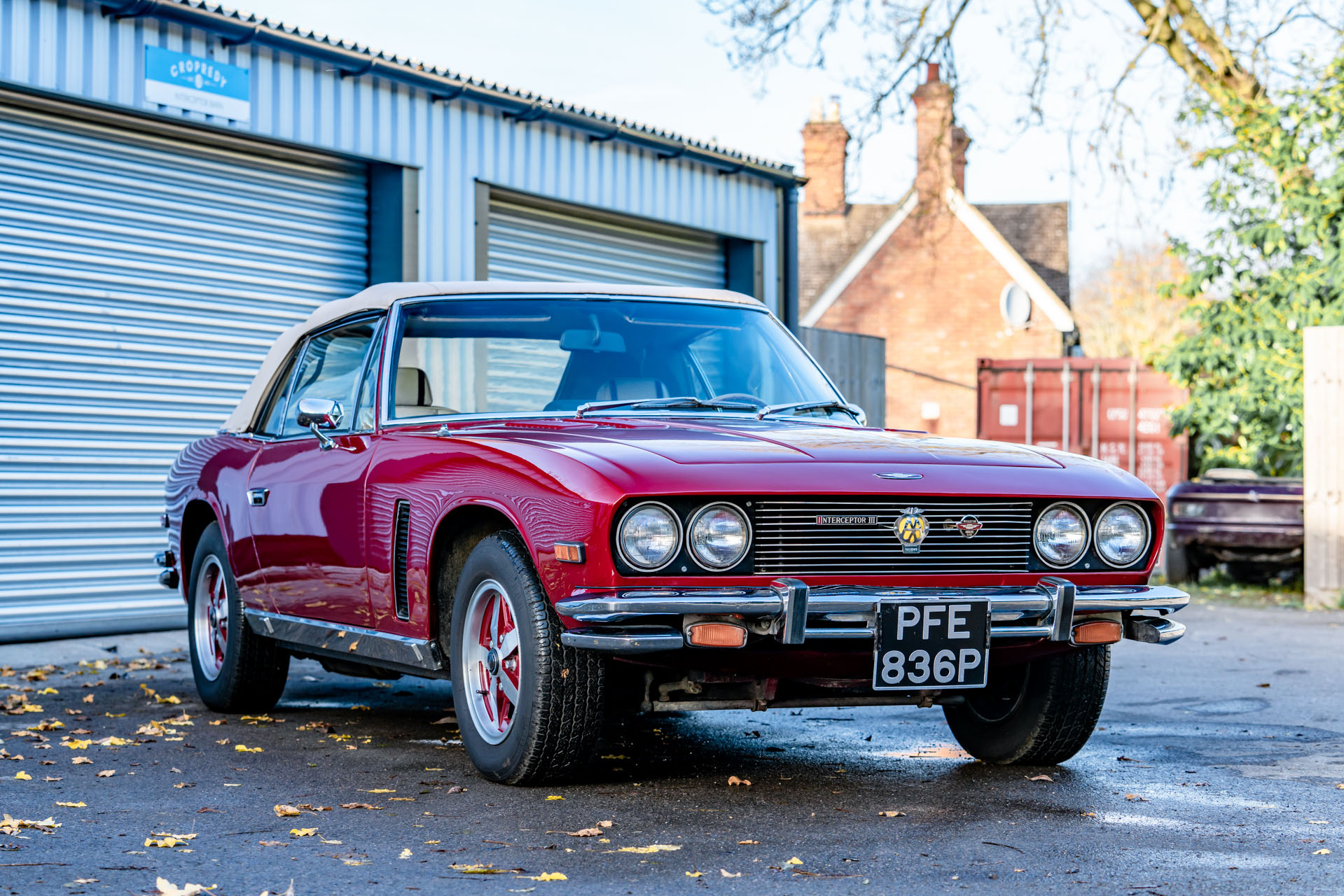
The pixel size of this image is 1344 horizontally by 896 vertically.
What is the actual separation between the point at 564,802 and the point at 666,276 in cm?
1089

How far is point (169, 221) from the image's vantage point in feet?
36.6

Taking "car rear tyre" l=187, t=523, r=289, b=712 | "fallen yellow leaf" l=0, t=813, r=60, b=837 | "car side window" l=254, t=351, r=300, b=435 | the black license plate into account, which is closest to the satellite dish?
"car side window" l=254, t=351, r=300, b=435

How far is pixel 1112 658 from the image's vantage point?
924 centimetres

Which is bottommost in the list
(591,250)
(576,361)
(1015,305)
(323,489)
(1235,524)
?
(1235,524)

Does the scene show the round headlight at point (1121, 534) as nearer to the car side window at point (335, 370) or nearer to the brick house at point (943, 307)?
the car side window at point (335, 370)

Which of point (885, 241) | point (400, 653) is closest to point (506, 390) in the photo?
point (400, 653)

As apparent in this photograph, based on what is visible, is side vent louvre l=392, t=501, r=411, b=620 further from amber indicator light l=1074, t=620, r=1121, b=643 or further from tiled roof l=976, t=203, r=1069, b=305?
tiled roof l=976, t=203, r=1069, b=305

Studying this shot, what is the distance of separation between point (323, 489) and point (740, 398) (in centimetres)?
160

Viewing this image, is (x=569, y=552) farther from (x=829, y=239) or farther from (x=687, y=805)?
(x=829, y=239)

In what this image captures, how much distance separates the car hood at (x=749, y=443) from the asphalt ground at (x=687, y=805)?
103 cm

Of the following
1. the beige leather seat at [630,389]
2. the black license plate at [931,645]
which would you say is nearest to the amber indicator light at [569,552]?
the black license plate at [931,645]

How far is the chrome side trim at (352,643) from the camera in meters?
5.40

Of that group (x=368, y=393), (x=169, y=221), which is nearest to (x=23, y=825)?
(x=368, y=393)

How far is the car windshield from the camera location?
589cm
